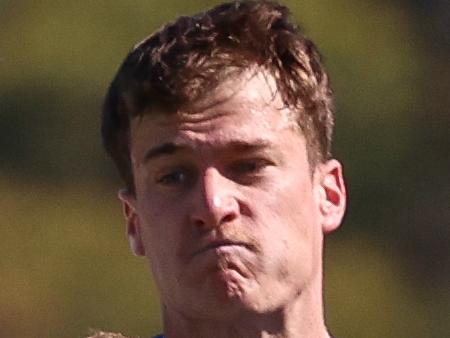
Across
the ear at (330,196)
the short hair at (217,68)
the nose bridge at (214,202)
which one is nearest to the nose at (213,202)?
the nose bridge at (214,202)

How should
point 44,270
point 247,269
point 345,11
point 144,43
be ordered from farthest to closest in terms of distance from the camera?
point 345,11, point 44,270, point 144,43, point 247,269

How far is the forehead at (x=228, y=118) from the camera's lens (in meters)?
4.55

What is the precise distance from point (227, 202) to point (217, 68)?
33cm

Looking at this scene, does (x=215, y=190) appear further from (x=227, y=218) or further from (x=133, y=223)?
(x=133, y=223)

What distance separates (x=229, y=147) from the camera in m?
4.55

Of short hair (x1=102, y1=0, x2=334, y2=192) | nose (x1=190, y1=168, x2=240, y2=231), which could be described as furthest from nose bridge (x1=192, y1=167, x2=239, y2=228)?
short hair (x1=102, y1=0, x2=334, y2=192)

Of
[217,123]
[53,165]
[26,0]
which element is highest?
[217,123]

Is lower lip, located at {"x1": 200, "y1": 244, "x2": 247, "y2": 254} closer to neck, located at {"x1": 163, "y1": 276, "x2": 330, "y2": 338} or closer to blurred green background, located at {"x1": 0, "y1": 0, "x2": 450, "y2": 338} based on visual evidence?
neck, located at {"x1": 163, "y1": 276, "x2": 330, "y2": 338}

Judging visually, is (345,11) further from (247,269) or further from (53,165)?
(247,269)

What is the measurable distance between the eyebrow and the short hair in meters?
0.10

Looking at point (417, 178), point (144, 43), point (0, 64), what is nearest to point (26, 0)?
point (0, 64)

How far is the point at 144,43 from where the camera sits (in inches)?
190

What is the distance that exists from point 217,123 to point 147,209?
0.24 m

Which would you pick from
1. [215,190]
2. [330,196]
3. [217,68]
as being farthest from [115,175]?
[215,190]
